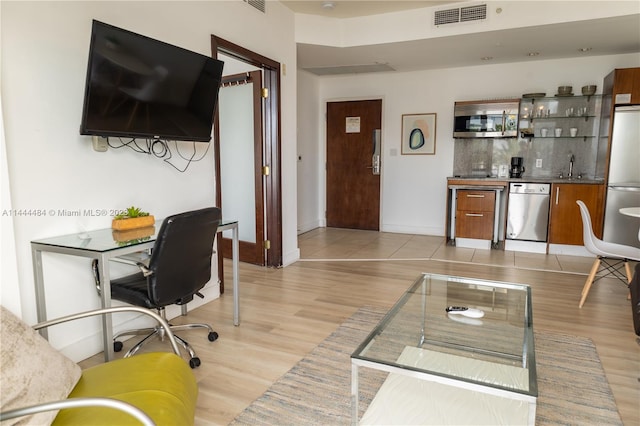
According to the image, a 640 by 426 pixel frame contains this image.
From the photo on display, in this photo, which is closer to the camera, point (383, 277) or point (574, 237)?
point (383, 277)

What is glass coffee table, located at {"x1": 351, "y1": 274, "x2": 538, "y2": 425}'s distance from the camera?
5.22ft

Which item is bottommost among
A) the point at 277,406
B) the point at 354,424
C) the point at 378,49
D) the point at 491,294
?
the point at 277,406

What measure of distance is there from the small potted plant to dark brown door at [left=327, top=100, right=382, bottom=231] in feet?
14.7

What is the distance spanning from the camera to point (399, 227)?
263 inches

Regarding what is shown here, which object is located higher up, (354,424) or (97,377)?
(97,377)

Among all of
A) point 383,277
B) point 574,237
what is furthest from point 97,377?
point 574,237

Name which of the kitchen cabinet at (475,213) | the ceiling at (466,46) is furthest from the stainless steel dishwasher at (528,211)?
the ceiling at (466,46)

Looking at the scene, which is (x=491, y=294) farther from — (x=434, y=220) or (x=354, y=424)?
(x=434, y=220)

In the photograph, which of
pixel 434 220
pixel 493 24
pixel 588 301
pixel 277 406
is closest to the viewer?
pixel 277 406

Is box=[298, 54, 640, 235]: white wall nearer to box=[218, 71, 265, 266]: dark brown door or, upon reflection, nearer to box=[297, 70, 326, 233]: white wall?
box=[297, 70, 326, 233]: white wall

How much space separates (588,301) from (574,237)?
6.01 ft

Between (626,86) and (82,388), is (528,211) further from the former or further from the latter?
(82,388)

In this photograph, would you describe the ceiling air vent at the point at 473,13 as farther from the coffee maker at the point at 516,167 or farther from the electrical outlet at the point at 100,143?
the electrical outlet at the point at 100,143

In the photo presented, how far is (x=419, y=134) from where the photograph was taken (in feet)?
20.9
